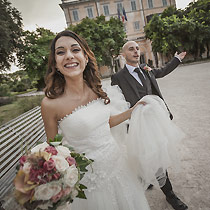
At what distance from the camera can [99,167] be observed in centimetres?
145

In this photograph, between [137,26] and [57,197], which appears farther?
[137,26]

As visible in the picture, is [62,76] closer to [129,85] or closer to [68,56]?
[68,56]

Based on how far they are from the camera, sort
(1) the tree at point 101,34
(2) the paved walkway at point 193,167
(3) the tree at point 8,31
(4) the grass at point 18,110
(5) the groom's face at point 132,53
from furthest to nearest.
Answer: (1) the tree at point 101,34 → (3) the tree at point 8,31 → (4) the grass at point 18,110 → (5) the groom's face at point 132,53 → (2) the paved walkway at point 193,167

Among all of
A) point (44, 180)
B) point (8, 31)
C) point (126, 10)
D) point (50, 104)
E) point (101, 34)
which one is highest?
point (126, 10)

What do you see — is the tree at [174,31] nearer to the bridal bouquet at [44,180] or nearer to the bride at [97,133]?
the bride at [97,133]

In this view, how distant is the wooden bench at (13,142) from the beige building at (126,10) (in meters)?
27.6

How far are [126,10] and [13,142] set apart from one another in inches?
1353

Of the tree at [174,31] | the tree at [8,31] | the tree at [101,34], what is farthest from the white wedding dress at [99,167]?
the tree at [174,31]

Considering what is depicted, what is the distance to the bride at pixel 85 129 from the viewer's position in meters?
1.39

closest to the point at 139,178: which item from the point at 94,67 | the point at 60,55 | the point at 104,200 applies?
the point at 104,200

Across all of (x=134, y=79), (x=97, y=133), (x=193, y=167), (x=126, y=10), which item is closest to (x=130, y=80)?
(x=134, y=79)

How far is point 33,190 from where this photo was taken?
763 mm

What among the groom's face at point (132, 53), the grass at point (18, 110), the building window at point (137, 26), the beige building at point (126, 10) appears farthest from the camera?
the building window at point (137, 26)

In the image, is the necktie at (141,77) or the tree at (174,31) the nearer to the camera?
the necktie at (141,77)
